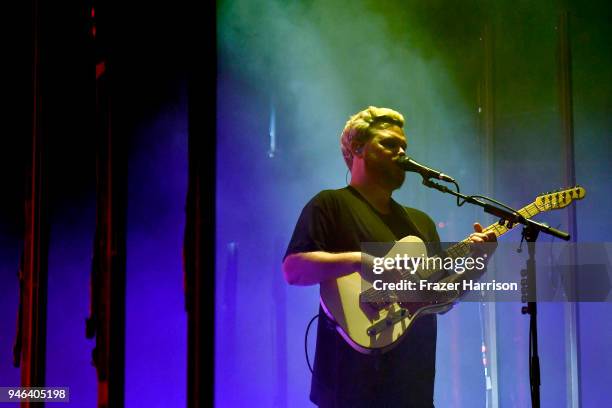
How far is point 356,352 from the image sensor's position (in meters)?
2.20

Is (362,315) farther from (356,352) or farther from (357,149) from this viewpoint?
(357,149)

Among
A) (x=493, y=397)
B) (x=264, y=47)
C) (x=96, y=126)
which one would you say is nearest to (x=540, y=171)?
(x=493, y=397)

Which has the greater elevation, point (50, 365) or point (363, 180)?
point (363, 180)

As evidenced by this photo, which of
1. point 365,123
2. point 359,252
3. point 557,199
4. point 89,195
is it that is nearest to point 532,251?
point 557,199

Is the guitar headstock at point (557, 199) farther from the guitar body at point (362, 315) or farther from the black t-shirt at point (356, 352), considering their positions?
the guitar body at point (362, 315)

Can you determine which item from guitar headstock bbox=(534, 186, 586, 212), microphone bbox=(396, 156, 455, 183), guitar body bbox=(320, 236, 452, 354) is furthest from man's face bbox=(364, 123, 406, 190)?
guitar headstock bbox=(534, 186, 586, 212)

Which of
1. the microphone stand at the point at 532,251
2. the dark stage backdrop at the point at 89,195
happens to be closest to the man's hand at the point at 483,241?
the microphone stand at the point at 532,251

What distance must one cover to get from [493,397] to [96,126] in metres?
2.60

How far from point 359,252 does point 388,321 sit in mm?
297

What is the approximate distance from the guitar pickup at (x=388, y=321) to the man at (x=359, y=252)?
8 centimetres

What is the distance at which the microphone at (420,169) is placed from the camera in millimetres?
2141

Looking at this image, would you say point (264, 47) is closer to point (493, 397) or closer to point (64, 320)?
point (64, 320)

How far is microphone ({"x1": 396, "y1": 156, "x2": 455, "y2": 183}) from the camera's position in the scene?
214 cm

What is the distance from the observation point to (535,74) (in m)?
3.41
